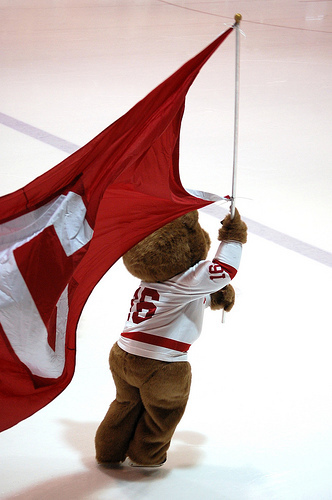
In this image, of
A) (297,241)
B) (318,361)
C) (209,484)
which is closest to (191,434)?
(209,484)

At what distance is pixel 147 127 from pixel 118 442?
3.08 feet

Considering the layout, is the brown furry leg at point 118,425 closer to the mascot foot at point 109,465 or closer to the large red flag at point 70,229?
the mascot foot at point 109,465

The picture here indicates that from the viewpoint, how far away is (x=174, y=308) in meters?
2.02

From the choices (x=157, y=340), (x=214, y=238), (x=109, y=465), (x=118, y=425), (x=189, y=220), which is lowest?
(x=109, y=465)

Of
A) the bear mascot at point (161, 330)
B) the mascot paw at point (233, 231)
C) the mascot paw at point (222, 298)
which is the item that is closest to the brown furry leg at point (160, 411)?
the bear mascot at point (161, 330)

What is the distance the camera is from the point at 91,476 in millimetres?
2076

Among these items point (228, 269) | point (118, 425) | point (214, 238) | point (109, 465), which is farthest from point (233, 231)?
point (214, 238)

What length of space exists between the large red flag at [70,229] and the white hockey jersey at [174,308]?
17 centimetres

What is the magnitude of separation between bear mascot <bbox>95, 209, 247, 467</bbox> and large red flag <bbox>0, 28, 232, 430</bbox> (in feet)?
0.34

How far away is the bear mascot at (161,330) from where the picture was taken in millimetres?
1979

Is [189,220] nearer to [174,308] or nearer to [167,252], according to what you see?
[167,252]

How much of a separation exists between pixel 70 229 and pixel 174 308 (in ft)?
1.29

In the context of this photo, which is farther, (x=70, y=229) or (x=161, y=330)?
(x=161, y=330)

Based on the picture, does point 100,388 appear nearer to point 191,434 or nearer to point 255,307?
point 191,434
